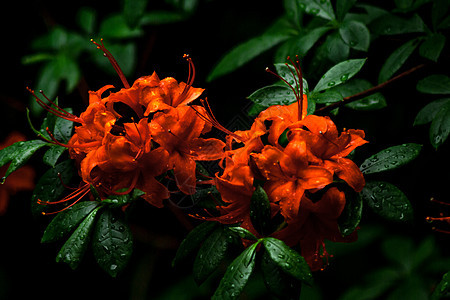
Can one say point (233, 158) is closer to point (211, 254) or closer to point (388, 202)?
point (211, 254)

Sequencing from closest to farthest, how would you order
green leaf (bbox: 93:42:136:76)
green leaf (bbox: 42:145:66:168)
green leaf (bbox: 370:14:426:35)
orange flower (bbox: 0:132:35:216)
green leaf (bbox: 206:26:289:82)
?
1. green leaf (bbox: 42:145:66:168)
2. green leaf (bbox: 370:14:426:35)
3. green leaf (bbox: 206:26:289:82)
4. orange flower (bbox: 0:132:35:216)
5. green leaf (bbox: 93:42:136:76)

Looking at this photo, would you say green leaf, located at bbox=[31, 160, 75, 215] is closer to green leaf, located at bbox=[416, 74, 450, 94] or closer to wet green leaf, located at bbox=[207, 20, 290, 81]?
wet green leaf, located at bbox=[207, 20, 290, 81]

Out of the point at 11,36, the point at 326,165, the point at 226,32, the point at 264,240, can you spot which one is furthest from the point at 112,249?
the point at 11,36

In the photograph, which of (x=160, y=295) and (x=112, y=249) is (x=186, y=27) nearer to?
(x=160, y=295)

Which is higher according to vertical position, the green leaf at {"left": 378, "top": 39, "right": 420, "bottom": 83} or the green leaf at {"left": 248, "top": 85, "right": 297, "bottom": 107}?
the green leaf at {"left": 248, "top": 85, "right": 297, "bottom": 107}

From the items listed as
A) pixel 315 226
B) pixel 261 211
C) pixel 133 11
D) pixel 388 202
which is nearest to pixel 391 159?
pixel 388 202

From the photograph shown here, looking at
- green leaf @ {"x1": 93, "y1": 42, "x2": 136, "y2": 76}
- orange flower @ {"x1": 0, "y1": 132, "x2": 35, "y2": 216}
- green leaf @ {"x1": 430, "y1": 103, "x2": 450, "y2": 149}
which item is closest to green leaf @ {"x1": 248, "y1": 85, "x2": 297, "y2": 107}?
green leaf @ {"x1": 430, "y1": 103, "x2": 450, "y2": 149}

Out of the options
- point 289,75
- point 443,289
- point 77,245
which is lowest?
point 443,289
